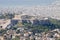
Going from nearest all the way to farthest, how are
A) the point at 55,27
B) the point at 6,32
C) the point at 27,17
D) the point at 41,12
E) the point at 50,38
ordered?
the point at 50,38
the point at 6,32
the point at 55,27
the point at 27,17
the point at 41,12

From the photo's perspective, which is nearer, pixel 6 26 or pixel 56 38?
pixel 56 38

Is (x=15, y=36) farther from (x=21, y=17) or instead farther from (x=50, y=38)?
(x=21, y=17)

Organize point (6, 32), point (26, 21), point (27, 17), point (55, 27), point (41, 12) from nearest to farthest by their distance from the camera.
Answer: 1. point (6, 32)
2. point (55, 27)
3. point (26, 21)
4. point (27, 17)
5. point (41, 12)

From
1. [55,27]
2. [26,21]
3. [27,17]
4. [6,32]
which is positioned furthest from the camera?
[27,17]

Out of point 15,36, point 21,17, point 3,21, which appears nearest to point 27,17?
point 21,17

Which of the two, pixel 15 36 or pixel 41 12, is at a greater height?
pixel 15 36

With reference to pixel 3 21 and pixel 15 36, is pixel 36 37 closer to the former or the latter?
pixel 15 36

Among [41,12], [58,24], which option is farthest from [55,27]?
[41,12]

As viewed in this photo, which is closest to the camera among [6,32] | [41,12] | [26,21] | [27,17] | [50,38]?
[50,38]

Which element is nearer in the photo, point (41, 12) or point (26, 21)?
point (26, 21)
